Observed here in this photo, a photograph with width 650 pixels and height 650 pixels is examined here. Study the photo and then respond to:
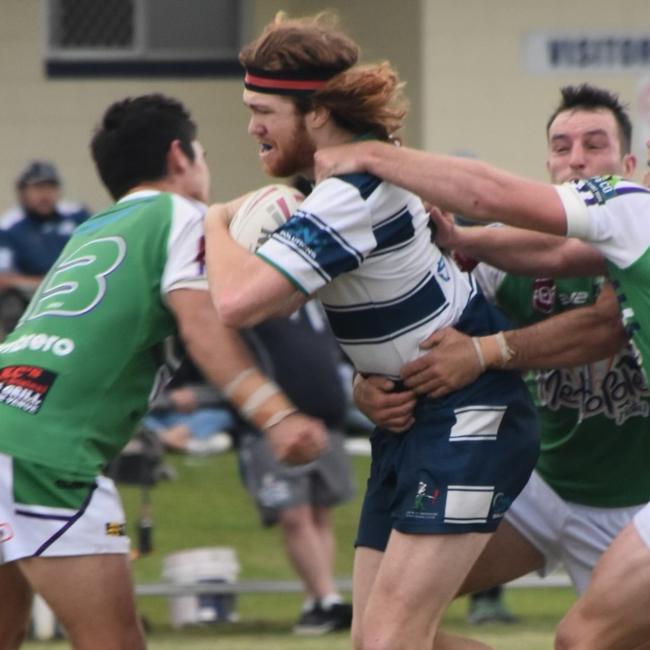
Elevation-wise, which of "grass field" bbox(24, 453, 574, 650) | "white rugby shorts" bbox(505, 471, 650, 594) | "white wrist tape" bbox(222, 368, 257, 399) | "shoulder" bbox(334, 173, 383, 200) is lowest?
"grass field" bbox(24, 453, 574, 650)

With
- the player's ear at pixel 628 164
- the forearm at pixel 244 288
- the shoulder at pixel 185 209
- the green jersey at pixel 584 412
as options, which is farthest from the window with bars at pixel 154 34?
the forearm at pixel 244 288

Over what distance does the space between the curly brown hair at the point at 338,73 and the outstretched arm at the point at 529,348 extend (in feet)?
1.92

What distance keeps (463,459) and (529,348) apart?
375mm

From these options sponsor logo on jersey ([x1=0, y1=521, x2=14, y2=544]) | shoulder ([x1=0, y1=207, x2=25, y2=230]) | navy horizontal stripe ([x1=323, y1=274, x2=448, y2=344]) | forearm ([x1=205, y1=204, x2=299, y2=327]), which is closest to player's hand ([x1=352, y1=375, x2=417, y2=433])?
navy horizontal stripe ([x1=323, y1=274, x2=448, y2=344])

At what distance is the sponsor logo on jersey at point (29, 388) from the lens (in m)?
4.87

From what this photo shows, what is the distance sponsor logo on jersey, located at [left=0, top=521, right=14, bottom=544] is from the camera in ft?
15.7

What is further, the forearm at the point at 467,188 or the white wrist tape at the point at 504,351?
the white wrist tape at the point at 504,351

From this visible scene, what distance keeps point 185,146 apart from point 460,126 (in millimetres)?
8755

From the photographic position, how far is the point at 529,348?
16.0 feet

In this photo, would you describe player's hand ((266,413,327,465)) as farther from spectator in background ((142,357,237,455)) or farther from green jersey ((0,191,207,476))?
spectator in background ((142,357,237,455))

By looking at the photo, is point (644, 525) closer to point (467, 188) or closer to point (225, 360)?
point (467, 188)

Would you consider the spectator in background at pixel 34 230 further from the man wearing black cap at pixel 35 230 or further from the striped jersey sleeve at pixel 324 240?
the striped jersey sleeve at pixel 324 240

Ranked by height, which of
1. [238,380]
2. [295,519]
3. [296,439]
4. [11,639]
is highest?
[238,380]

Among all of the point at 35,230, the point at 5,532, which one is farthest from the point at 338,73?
the point at 35,230
